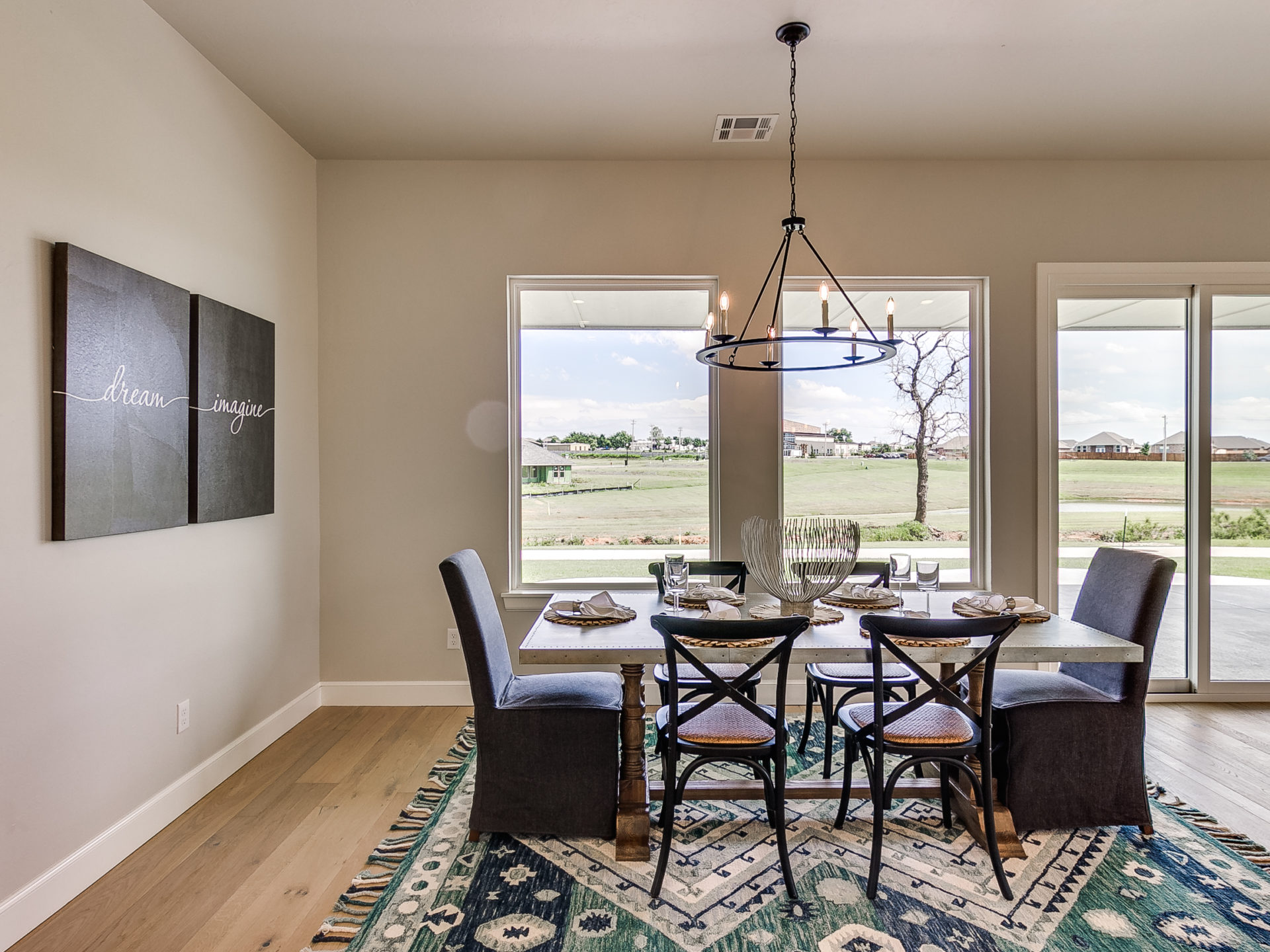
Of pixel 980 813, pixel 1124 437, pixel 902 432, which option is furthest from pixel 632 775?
pixel 1124 437

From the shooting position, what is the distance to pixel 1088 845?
2285 mm

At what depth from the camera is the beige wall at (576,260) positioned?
3.65 meters

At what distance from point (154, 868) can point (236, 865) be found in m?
0.26

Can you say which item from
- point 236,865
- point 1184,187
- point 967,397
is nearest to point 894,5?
point 967,397

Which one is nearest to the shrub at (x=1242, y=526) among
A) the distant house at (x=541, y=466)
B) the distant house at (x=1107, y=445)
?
the distant house at (x=1107, y=445)

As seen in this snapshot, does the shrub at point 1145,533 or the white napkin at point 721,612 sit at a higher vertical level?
the shrub at point 1145,533

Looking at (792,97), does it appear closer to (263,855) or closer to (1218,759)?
(1218,759)

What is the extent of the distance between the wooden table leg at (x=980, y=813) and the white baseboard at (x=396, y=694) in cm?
238

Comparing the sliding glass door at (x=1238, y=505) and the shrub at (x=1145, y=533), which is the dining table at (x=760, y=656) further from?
the sliding glass door at (x=1238, y=505)

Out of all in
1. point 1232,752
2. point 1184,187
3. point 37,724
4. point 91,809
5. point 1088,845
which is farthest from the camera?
point 1184,187

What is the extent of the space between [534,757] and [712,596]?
86cm

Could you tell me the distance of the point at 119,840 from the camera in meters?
2.24

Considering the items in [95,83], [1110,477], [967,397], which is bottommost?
[1110,477]

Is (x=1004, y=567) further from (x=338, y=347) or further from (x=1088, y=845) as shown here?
(x=338, y=347)
